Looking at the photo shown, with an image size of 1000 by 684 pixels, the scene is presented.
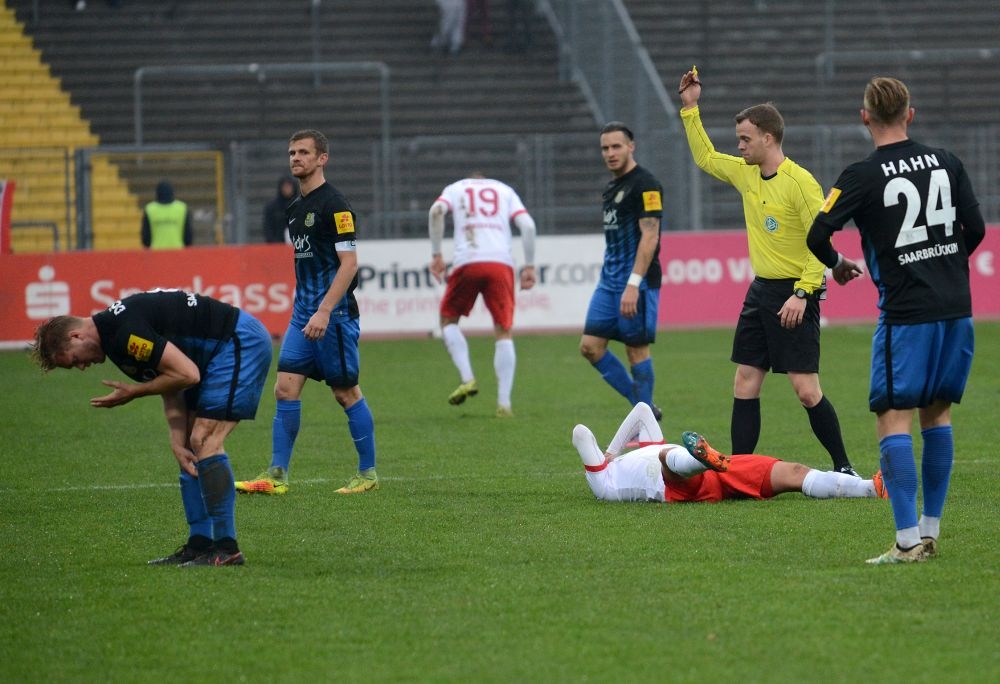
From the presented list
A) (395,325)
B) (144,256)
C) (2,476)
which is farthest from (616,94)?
(2,476)

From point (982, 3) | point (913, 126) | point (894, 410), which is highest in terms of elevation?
point (982, 3)

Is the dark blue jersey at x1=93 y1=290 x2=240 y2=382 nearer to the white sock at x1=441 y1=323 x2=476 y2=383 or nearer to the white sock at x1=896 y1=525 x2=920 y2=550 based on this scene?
the white sock at x1=896 y1=525 x2=920 y2=550

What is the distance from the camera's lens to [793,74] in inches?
1146

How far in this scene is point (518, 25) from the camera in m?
29.3

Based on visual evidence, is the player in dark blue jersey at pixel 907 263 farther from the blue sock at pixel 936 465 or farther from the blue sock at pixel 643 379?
the blue sock at pixel 643 379

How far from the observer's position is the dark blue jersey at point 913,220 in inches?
241

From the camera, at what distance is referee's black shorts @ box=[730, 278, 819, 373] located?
27.1 ft

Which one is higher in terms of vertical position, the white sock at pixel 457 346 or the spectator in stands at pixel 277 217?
the spectator in stands at pixel 277 217

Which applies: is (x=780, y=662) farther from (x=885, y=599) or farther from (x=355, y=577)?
(x=355, y=577)

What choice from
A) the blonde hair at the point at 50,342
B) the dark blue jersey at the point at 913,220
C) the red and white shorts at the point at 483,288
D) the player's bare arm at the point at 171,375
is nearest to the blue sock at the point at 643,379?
the red and white shorts at the point at 483,288

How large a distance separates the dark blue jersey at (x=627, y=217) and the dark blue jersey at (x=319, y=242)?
2650 millimetres

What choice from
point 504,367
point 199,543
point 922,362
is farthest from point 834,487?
point 504,367

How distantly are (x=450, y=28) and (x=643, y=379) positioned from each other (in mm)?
18437

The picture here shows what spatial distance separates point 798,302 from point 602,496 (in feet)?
4.75
